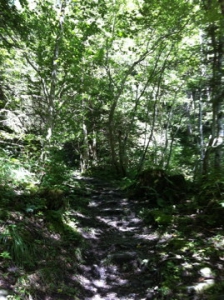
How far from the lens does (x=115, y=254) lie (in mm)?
5180

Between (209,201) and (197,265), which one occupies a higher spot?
(209,201)

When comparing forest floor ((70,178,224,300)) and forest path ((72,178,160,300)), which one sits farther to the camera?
forest path ((72,178,160,300))

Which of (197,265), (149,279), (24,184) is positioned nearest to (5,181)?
(24,184)

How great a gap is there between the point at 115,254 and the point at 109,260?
202 mm

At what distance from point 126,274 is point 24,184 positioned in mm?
3130

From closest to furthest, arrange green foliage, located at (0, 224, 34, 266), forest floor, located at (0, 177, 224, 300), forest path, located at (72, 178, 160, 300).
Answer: forest floor, located at (0, 177, 224, 300) < green foliage, located at (0, 224, 34, 266) < forest path, located at (72, 178, 160, 300)

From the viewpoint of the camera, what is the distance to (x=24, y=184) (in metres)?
6.16

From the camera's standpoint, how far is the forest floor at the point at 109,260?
11.9ft

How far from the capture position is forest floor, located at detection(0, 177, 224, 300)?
3637mm

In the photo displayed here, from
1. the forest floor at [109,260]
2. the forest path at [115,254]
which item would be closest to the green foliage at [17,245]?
the forest floor at [109,260]

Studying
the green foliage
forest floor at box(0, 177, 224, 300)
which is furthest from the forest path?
the green foliage

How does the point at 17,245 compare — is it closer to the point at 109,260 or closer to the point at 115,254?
the point at 109,260

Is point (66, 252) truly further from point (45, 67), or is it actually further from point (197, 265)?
point (45, 67)

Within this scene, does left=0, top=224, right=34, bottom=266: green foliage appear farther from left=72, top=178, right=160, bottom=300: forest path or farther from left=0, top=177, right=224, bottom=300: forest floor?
left=72, top=178, right=160, bottom=300: forest path
